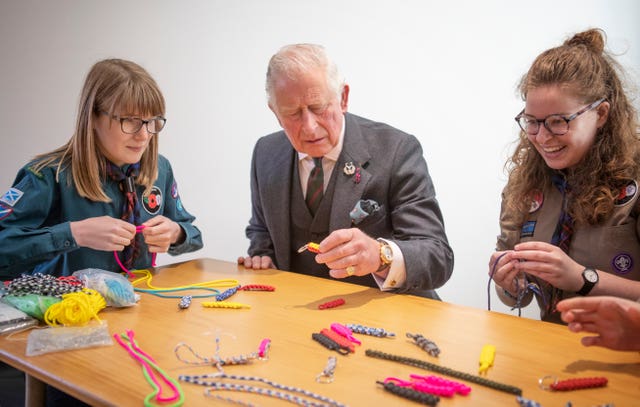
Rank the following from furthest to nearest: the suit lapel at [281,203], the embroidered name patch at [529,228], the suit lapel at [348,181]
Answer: the suit lapel at [281,203], the suit lapel at [348,181], the embroidered name patch at [529,228]

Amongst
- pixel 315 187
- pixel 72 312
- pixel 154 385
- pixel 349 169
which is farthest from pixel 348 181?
pixel 154 385

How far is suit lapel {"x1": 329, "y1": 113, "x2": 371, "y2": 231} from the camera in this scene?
7.16 ft

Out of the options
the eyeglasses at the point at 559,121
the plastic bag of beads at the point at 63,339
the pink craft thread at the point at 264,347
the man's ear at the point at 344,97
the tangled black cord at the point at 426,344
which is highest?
the man's ear at the point at 344,97

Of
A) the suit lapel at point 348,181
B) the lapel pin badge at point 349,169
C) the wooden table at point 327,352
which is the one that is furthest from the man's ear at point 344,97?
the wooden table at point 327,352

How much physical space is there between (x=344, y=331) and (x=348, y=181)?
35.9 inches

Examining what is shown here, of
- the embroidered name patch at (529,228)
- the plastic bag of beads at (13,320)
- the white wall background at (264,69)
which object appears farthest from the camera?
the white wall background at (264,69)

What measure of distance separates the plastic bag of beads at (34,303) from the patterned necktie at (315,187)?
42.8 inches

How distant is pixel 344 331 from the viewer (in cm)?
142

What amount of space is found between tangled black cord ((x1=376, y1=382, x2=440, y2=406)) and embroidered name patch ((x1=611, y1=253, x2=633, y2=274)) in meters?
1.12

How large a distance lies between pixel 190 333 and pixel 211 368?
253 millimetres

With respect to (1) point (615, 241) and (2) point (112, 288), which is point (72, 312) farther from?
(1) point (615, 241)

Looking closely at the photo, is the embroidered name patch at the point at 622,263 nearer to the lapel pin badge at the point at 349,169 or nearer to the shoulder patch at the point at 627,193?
the shoulder patch at the point at 627,193

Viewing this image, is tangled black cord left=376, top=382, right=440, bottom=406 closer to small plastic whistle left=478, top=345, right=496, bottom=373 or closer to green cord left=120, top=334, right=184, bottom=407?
small plastic whistle left=478, top=345, right=496, bottom=373

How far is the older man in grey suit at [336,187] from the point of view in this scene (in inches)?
77.5
